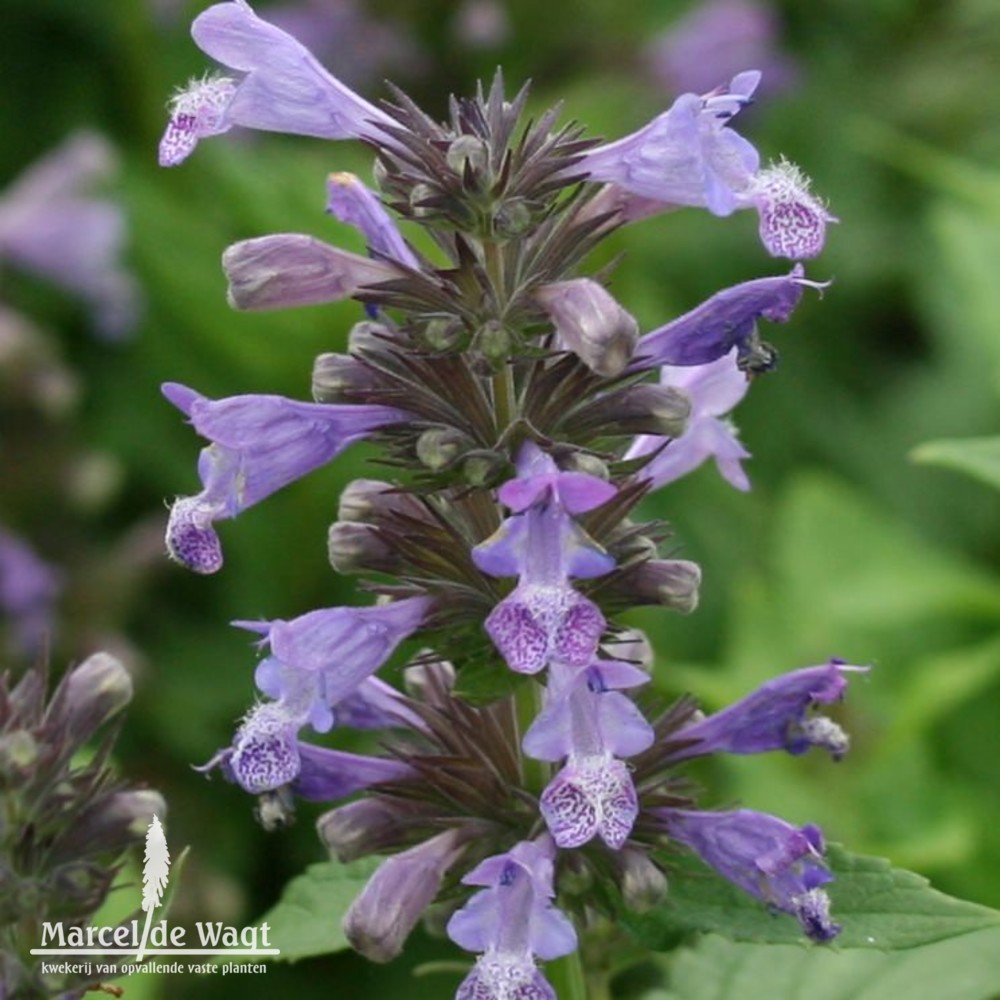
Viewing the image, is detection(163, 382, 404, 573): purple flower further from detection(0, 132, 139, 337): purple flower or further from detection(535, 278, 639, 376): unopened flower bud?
detection(0, 132, 139, 337): purple flower

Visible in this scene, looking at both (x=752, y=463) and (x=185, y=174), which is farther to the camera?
(x=185, y=174)

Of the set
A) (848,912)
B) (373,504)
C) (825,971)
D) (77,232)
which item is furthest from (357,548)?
(77,232)

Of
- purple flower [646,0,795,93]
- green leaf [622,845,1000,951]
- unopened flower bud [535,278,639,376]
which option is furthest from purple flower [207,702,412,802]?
purple flower [646,0,795,93]

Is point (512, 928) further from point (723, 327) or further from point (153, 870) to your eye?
point (723, 327)

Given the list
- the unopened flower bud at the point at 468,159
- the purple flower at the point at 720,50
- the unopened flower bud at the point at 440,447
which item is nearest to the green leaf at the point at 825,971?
the unopened flower bud at the point at 440,447

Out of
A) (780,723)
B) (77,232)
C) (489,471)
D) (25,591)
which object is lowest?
(780,723)

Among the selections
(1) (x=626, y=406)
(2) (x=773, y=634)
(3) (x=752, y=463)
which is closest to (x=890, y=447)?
(3) (x=752, y=463)

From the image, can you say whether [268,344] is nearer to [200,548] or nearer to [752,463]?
[752,463]
